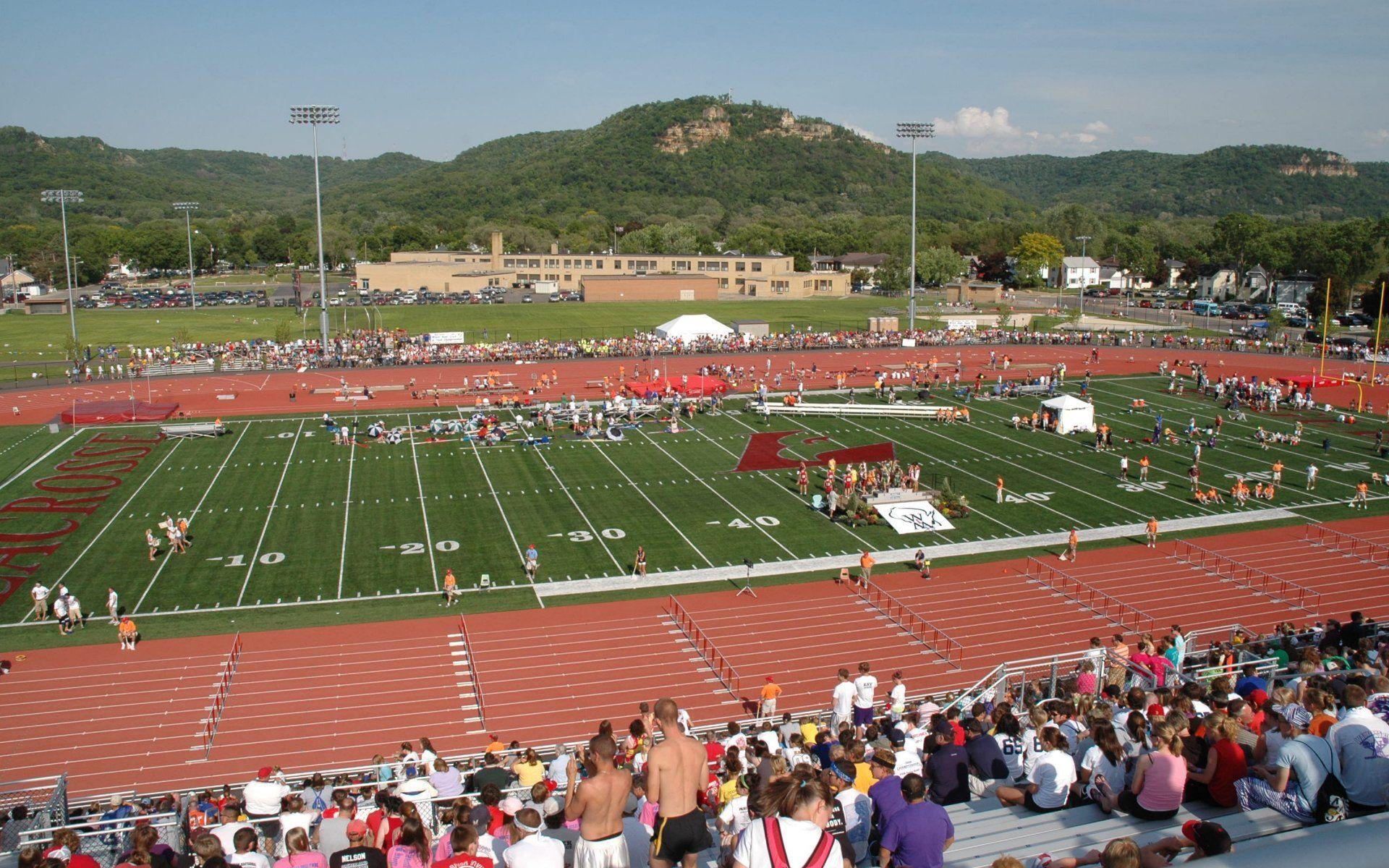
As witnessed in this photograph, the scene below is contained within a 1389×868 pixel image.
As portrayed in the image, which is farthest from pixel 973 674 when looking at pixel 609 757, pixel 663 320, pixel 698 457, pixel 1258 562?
pixel 663 320

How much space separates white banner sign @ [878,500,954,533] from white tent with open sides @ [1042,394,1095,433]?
13.8m

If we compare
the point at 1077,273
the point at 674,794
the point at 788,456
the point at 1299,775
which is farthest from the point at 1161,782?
the point at 1077,273

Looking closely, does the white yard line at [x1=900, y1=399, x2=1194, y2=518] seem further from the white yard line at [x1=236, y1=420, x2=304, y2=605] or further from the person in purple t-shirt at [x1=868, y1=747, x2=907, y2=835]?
the person in purple t-shirt at [x1=868, y1=747, x2=907, y2=835]

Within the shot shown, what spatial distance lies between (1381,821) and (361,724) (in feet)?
63.4

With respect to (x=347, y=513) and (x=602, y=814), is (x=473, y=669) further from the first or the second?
(x=602, y=814)

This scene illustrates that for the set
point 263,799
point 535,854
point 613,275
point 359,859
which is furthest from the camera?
point 613,275

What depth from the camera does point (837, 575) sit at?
1111 inches

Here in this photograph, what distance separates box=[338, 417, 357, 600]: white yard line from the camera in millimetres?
27781

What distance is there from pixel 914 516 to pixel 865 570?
20.6ft

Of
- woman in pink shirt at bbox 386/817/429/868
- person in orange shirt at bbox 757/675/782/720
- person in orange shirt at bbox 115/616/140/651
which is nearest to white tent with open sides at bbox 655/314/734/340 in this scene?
person in orange shirt at bbox 115/616/140/651

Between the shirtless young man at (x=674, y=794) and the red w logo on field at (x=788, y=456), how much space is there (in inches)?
1224

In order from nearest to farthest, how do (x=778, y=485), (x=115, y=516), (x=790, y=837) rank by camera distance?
1. (x=790, y=837)
2. (x=115, y=516)
3. (x=778, y=485)

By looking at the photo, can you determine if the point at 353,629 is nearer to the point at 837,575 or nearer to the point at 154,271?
the point at 837,575

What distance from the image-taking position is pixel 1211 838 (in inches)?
229
